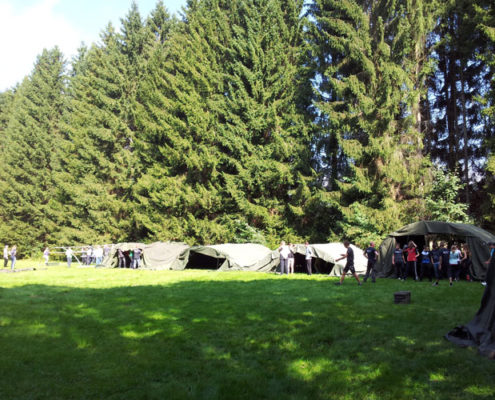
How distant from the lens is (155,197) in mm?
32938

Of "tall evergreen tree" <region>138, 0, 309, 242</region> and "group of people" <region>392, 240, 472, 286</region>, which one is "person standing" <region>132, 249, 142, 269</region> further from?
"group of people" <region>392, 240, 472, 286</region>

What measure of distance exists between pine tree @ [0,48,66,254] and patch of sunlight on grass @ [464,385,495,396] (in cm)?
4538

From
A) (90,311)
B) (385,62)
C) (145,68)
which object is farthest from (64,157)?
→ (90,311)

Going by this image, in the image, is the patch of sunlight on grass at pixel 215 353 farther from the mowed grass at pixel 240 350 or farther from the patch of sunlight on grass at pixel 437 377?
the patch of sunlight on grass at pixel 437 377

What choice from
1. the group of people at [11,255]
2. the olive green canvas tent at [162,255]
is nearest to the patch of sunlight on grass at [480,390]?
the olive green canvas tent at [162,255]

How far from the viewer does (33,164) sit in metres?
47.8

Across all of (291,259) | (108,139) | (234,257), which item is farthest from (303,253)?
(108,139)

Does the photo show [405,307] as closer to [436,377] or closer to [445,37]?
[436,377]

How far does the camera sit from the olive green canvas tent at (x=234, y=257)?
74.1ft

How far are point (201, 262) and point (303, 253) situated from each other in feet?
28.9

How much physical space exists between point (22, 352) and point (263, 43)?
31254 mm

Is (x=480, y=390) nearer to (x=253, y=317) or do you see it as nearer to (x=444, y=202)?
(x=253, y=317)

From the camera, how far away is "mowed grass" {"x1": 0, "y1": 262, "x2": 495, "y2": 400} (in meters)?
4.74

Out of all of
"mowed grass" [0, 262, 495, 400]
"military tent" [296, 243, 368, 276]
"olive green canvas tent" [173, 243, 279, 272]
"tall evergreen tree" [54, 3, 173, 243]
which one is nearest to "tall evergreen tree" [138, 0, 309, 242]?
"tall evergreen tree" [54, 3, 173, 243]
